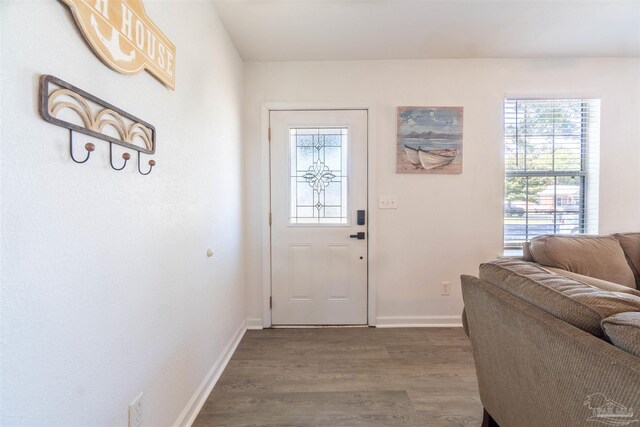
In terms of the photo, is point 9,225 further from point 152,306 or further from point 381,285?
point 381,285

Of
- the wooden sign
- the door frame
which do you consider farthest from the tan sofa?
the wooden sign

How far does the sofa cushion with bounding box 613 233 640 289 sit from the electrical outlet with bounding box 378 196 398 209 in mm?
1483


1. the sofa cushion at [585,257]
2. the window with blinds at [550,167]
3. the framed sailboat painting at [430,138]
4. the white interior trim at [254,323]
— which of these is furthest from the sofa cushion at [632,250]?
the white interior trim at [254,323]

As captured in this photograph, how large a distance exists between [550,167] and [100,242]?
11.3 feet

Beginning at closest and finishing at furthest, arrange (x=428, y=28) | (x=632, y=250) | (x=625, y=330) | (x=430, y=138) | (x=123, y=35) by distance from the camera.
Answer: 1. (x=625, y=330)
2. (x=123, y=35)
3. (x=632, y=250)
4. (x=428, y=28)
5. (x=430, y=138)

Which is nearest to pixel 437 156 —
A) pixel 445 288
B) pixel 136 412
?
pixel 445 288

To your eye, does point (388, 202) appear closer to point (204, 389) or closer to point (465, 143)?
point (465, 143)

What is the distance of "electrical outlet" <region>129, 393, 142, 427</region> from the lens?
3.34ft

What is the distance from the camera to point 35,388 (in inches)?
26.6

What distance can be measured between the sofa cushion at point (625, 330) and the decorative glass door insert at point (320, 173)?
1.93m

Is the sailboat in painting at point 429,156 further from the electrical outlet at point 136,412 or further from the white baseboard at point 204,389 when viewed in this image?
the electrical outlet at point 136,412

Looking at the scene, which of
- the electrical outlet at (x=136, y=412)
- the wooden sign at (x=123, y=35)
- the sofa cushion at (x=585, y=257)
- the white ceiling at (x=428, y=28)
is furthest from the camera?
the white ceiling at (x=428, y=28)

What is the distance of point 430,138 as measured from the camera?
2.55m

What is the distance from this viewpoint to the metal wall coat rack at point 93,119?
2.27ft
